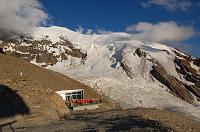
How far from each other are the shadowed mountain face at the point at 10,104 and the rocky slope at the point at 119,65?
34.7 m

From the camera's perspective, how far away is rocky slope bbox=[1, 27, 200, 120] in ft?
259

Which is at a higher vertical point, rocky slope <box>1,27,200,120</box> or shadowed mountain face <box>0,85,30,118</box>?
rocky slope <box>1,27,200,120</box>

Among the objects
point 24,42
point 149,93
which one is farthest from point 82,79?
point 24,42

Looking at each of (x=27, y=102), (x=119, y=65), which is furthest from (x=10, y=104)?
(x=119, y=65)

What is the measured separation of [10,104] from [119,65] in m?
60.3

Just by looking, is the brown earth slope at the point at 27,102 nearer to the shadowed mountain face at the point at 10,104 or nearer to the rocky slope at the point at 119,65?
the shadowed mountain face at the point at 10,104

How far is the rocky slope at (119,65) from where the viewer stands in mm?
78938

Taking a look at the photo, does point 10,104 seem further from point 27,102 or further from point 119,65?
point 119,65

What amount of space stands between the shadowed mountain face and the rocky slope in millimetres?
34653

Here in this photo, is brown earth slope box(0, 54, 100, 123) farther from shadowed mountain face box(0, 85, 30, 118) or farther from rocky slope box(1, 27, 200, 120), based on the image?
rocky slope box(1, 27, 200, 120)

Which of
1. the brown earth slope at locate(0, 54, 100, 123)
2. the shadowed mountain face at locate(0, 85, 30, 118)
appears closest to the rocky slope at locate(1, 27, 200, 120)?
the brown earth slope at locate(0, 54, 100, 123)

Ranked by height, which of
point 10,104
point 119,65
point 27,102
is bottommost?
point 10,104

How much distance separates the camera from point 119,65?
308 ft

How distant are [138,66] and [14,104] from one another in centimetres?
6108
